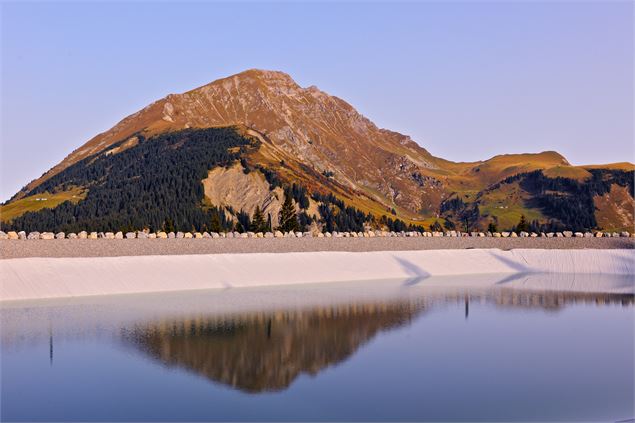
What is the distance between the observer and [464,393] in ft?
105

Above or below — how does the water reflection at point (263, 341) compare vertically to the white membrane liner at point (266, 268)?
below

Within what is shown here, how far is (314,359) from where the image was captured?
39250mm

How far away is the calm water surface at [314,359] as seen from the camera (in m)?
29.6

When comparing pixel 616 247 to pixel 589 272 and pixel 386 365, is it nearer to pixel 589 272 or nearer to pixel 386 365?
pixel 589 272

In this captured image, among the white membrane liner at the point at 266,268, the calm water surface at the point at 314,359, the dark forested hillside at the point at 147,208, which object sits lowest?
the calm water surface at the point at 314,359

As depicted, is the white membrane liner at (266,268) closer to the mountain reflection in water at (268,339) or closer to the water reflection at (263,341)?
the mountain reflection in water at (268,339)

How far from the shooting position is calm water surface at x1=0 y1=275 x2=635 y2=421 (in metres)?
29.6

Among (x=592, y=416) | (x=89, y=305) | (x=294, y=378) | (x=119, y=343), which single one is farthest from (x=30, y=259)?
(x=592, y=416)

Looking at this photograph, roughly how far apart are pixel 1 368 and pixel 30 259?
37.6m

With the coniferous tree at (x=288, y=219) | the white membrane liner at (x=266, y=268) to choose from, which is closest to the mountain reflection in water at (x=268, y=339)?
the white membrane liner at (x=266, y=268)

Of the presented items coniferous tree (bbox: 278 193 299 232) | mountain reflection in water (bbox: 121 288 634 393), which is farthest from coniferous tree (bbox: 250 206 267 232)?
mountain reflection in water (bbox: 121 288 634 393)

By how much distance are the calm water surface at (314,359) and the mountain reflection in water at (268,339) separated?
13 centimetres

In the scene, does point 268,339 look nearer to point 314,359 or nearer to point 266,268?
point 314,359

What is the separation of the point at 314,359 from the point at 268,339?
19.8 feet
